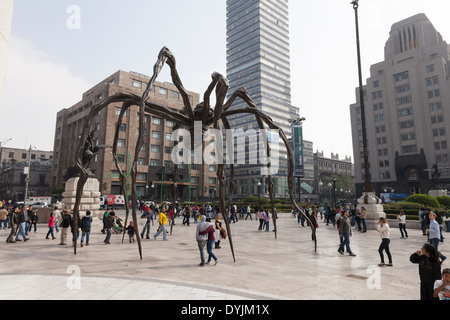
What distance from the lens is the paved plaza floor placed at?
17.4ft

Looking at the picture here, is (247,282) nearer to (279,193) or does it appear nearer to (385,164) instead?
(385,164)

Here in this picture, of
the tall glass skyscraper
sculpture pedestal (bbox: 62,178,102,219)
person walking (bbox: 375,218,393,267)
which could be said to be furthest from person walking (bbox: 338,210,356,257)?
the tall glass skyscraper

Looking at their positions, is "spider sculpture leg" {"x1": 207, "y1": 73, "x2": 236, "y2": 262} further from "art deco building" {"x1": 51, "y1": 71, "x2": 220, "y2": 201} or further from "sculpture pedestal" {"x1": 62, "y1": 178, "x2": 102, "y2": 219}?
"art deco building" {"x1": 51, "y1": 71, "x2": 220, "y2": 201}

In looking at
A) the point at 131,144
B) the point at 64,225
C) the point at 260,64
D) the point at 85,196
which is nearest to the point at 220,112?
the point at 64,225

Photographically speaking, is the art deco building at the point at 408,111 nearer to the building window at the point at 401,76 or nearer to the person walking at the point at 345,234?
the building window at the point at 401,76

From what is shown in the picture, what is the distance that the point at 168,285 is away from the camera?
582 centimetres

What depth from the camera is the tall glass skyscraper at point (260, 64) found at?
101375mm

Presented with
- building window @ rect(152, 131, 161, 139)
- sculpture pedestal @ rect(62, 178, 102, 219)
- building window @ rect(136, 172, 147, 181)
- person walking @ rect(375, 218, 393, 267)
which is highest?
building window @ rect(152, 131, 161, 139)

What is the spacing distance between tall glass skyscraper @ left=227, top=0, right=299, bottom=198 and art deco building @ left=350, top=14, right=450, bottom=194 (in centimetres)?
3314

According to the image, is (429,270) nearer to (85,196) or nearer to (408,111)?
(85,196)

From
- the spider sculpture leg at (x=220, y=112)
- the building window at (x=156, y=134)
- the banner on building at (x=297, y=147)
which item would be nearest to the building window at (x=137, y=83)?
the building window at (x=156, y=134)

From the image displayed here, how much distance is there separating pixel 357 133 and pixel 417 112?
1552 centimetres

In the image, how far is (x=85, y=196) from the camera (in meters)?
20.3
